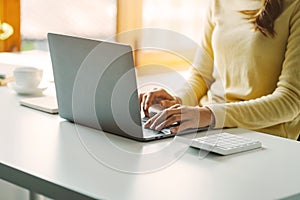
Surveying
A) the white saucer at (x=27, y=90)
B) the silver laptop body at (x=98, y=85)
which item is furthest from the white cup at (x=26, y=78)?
the silver laptop body at (x=98, y=85)

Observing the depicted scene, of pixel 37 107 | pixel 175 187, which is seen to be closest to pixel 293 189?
pixel 175 187

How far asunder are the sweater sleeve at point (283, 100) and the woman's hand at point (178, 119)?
0.19 metres

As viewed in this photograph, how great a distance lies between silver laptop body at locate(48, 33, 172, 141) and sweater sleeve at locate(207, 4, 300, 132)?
0.35 meters

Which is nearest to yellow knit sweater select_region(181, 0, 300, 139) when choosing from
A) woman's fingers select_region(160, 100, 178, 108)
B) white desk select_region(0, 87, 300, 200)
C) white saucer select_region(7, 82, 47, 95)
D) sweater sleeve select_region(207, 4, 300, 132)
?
sweater sleeve select_region(207, 4, 300, 132)

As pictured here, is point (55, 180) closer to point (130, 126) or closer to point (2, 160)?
point (2, 160)

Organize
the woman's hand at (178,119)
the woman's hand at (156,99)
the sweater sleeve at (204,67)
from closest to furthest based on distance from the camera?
the woman's hand at (178,119) → the woman's hand at (156,99) → the sweater sleeve at (204,67)

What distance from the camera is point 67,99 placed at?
5.57 ft

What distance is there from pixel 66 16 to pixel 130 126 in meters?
1.62

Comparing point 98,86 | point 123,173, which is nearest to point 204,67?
point 98,86

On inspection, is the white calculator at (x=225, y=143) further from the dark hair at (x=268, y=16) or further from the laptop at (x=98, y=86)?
the dark hair at (x=268, y=16)

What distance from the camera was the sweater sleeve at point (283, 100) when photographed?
1.84m

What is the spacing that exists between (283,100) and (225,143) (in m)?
0.47

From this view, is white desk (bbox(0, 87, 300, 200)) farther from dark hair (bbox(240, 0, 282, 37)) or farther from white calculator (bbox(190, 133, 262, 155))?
dark hair (bbox(240, 0, 282, 37))

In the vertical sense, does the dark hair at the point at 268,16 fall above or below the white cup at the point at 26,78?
above
